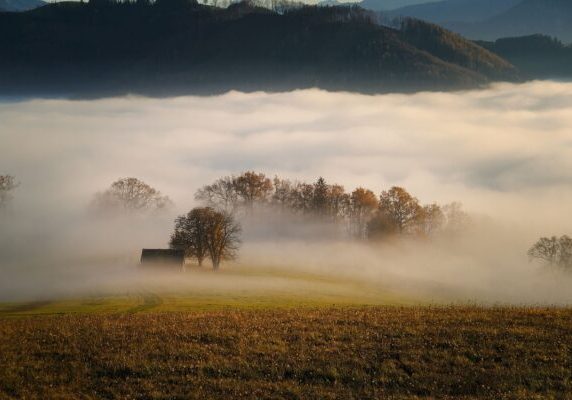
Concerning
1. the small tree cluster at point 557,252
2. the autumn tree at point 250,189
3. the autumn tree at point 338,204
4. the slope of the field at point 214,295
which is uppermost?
the autumn tree at point 250,189

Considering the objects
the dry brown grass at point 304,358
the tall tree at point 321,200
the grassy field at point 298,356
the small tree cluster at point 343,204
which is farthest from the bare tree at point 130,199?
the dry brown grass at point 304,358

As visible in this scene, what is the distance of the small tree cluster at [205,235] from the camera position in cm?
9600

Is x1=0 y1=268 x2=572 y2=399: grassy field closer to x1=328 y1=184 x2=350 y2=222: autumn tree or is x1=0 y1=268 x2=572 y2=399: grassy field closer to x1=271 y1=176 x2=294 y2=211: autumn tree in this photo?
x1=328 y1=184 x2=350 y2=222: autumn tree

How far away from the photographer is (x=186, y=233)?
321ft

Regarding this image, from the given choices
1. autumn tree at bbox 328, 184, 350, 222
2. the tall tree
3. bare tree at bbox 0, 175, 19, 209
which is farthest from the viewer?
the tall tree

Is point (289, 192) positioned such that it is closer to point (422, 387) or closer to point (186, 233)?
point (186, 233)

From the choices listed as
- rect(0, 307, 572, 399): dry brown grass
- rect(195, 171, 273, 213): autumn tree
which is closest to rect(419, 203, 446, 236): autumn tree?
rect(195, 171, 273, 213): autumn tree

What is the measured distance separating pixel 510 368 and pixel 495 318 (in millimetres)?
7768

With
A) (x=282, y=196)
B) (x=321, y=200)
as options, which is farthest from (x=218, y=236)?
(x=282, y=196)

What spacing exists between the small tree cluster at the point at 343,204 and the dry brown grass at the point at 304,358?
94870mm

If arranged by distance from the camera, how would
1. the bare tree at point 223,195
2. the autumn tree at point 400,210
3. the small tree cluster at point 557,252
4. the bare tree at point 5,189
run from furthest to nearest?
the bare tree at point 223,195 < the bare tree at point 5,189 < the autumn tree at point 400,210 < the small tree cluster at point 557,252

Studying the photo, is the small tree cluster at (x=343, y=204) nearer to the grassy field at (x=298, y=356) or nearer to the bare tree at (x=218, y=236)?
the bare tree at (x=218, y=236)

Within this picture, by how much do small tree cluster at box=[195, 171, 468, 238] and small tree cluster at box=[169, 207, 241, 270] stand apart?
39.0 meters

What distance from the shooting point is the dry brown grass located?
2150 cm
